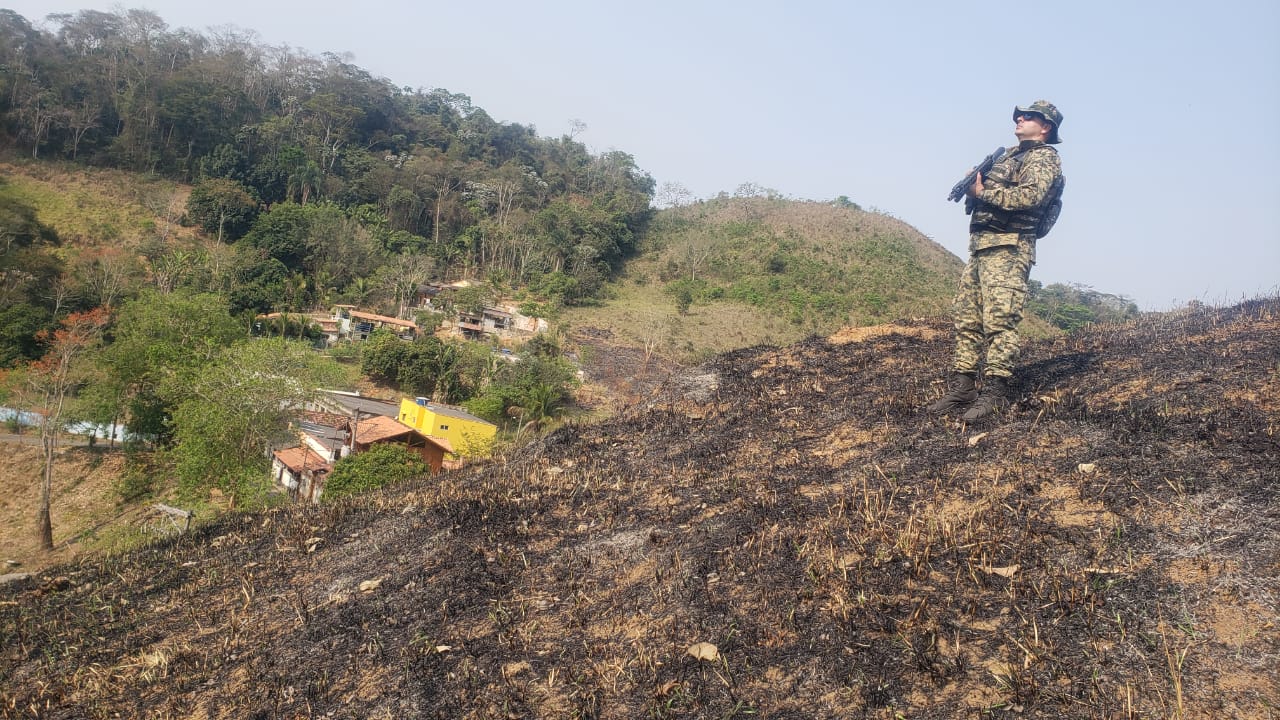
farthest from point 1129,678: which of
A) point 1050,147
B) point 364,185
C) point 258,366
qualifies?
point 364,185

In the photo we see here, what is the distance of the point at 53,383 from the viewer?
19.1 metres

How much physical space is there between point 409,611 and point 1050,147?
506 centimetres

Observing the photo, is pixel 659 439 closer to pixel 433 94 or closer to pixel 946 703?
pixel 946 703

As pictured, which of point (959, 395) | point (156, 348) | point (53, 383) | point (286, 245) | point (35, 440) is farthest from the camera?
point (286, 245)

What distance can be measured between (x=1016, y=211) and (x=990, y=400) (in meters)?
1.31

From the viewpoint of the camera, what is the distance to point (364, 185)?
50.9 m

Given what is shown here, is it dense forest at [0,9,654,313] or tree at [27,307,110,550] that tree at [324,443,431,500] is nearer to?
tree at [27,307,110,550]

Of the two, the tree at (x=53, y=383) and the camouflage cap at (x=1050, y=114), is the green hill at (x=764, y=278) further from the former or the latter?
the camouflage cap at (x=1050, y=114)

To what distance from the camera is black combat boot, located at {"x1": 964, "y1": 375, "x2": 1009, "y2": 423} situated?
4473mm

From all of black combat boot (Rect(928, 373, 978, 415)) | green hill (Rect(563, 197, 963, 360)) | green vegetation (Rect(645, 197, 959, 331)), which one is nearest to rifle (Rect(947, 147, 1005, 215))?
black combat boot (Rect(928, 373, 978, 415))

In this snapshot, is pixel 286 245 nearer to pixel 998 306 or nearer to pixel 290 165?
pixel 290 165

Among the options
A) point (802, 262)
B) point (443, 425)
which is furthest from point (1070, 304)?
point (443, 425)

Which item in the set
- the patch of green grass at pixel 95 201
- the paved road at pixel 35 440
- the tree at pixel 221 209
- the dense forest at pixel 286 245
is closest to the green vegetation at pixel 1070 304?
the dense forest at pixel 286 245

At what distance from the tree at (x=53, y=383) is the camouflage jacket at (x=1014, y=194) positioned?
797 inches
